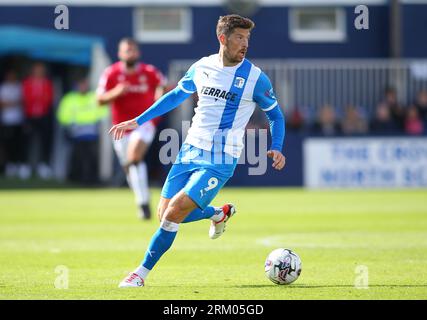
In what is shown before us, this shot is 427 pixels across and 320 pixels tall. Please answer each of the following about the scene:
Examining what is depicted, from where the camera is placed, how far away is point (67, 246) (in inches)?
512

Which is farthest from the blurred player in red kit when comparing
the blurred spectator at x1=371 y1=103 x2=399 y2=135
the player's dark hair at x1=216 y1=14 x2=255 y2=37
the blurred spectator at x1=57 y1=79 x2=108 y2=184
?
the blurred spectator at x1=371 y1=103 x2=399 y2=135

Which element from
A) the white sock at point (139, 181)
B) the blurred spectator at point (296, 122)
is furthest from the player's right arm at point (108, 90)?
the blurred spectator at point (296, 122)

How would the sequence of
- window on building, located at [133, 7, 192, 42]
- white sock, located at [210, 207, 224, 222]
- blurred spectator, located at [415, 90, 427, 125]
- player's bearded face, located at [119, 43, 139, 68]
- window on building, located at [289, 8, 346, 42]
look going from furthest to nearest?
window on building, located at [289, 8, 346, 42] → window on building, located at [133, 7, 192, 42] → blurred spectator, located at [415, 90, 427, 125] → player's bearded face, located at [119, 43, 139, 68] → white sock, located at [210, 207, 224, 222]

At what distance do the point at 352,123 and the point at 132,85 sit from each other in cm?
910

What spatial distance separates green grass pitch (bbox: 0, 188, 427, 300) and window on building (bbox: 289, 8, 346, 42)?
9.05 meters

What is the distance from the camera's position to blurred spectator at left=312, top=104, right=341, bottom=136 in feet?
80.6

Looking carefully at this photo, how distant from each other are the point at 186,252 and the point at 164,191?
292 centimetres

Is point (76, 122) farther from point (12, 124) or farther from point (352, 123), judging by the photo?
point (352, 123)

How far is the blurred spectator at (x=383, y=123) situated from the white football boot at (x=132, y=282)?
53.1 feet

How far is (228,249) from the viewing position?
12.7 meters

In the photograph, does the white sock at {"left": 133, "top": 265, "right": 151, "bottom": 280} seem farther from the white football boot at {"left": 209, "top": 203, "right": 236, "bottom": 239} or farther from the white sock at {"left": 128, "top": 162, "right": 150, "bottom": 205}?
the white sock at {"left": 128, "top": 162, "right": 150, "bottom": 205}

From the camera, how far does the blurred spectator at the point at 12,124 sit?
26797 millimetres

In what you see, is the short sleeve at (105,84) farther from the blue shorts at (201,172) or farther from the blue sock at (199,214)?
the blue shorts at (201,172)

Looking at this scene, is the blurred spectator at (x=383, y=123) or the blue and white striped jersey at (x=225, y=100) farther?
→ the blurred spectator at (x=383, y=123)
